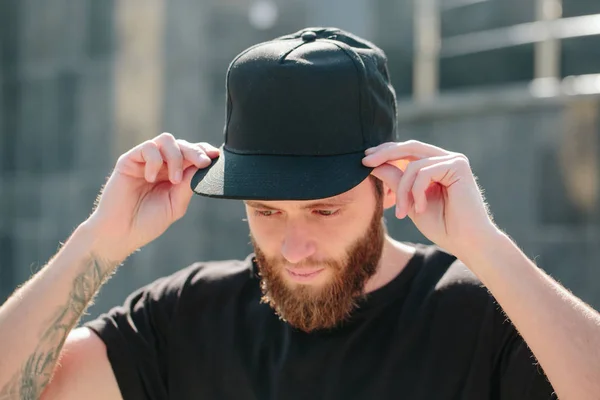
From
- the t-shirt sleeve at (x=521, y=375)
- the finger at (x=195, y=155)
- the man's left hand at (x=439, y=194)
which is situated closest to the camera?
the t-shirt sleeve at (x=521, y=375)

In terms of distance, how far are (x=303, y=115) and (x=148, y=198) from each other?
0.67m

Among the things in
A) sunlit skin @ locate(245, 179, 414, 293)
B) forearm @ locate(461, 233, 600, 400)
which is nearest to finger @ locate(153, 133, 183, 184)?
sunlit skin @ locate(245, 179, 414, 293)

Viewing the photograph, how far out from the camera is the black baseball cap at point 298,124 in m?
2.44

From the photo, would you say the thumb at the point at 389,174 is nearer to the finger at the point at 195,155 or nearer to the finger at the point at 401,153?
Answer: the finger at the point at 401,153

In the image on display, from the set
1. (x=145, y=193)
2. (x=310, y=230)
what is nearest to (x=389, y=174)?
(x=310, y=230)

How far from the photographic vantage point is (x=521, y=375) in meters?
2.33

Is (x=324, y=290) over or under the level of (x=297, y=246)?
under

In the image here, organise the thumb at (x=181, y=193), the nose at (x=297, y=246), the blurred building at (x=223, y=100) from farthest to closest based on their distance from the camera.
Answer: the blurred building at (x=223, y=100)
the thumb at (x=181, y=193)
the nose at (x=297, y=246)

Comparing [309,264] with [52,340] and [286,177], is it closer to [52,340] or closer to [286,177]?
[286,177]

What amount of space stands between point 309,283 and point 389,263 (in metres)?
0.30

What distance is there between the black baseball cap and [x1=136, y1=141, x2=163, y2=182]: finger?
0.57 feet

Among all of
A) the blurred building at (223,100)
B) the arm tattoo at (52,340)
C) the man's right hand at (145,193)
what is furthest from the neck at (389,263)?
the blurred building at (223,100)

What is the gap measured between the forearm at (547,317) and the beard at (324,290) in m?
0.38

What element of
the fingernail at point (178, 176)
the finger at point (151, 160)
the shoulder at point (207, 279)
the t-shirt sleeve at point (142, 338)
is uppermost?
the finger at point (151, 160)
